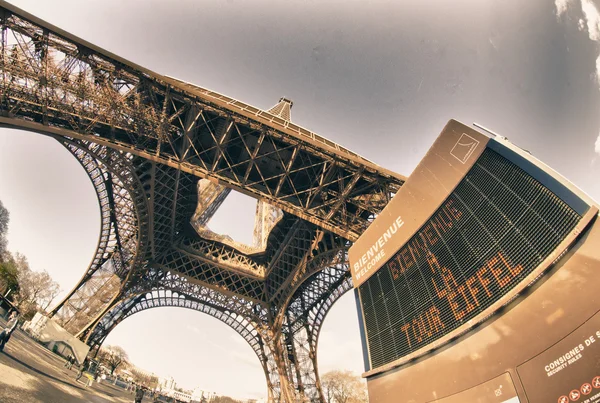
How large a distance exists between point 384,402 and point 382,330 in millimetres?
2038

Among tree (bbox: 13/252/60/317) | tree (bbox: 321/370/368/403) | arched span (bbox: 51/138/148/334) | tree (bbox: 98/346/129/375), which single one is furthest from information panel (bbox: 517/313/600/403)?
tree (bbox: 13/252/60/317)

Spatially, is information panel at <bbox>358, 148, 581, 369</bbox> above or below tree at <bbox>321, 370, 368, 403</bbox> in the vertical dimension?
below

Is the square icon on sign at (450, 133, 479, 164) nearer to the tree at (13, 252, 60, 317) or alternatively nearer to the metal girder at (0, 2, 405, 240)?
the metal girder at (0, 2, 405, 240)

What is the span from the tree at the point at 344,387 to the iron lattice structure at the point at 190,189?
69.2ft

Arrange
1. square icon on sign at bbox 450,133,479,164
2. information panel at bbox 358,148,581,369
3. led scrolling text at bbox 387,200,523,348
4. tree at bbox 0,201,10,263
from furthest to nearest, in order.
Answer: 1. tree at bbox 0,201,10,263
2. square icon on sign at bbox 450,133,479,164
3. led scrolling text at bbox 387,200,523,348
4. information panel at bbox 358,148,581,369

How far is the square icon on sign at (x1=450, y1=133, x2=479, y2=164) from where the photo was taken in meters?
8.59

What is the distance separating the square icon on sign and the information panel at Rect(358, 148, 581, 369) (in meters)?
0.44

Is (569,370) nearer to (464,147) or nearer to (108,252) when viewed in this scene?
(464,147)

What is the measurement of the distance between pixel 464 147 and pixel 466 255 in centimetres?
326

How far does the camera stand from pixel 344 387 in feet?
156

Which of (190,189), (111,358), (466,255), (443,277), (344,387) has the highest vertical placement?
(190,189)

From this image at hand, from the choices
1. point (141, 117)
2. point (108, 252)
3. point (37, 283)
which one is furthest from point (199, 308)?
point (37, 283)

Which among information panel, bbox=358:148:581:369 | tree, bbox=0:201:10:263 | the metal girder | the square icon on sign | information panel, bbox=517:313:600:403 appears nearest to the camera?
information panel, bbox=517:313:600:403

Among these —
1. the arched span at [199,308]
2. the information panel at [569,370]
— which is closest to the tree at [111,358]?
the arched span at [199,308]
